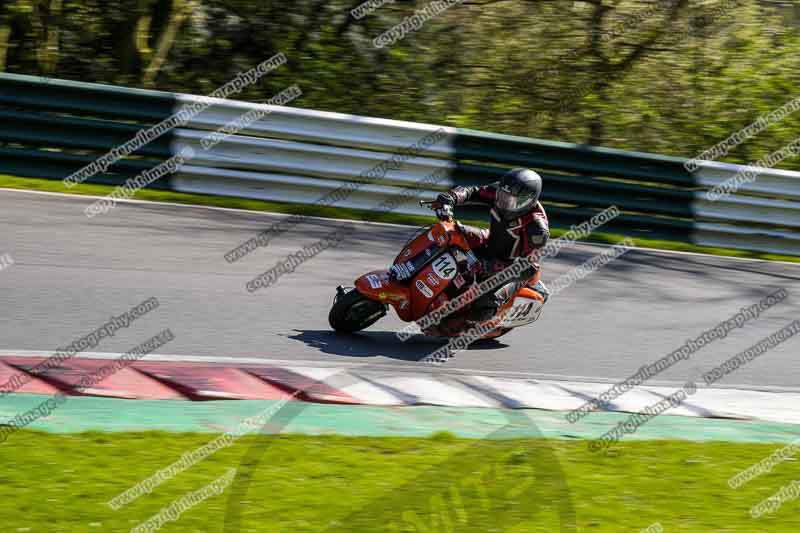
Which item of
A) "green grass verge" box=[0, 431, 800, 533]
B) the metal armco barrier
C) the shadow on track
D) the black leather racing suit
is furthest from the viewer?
the metal armco barrier

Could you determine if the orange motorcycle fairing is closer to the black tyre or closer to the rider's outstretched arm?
the black tyre

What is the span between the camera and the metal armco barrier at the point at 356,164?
1316 cm

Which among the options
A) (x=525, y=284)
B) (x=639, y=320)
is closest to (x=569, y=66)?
(x=639, y=320)

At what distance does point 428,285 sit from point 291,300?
1678 mm

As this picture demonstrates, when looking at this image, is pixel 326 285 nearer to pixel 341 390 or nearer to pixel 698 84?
pixel 341 390

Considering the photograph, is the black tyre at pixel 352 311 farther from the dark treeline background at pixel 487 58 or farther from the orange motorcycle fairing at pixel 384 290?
the dark treeline background at pixel 487 58

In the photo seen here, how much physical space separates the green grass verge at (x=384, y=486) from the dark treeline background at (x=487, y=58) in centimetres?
1110

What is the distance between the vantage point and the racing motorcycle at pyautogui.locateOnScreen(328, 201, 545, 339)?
348 inches

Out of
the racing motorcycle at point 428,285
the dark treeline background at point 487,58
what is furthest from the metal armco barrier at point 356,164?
the racing motorcycle at point 428,285

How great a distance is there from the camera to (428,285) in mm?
8820

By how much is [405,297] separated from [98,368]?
96.4 inches

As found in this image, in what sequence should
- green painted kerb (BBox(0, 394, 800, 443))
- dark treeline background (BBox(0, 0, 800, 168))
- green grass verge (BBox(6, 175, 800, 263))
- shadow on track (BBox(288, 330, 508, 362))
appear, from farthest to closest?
dark treeline background (BBox(0, 0, 800, 168)) < green grass verge (BBox(6, 175, 800, 263)) < shadow on track (BBox(288, 330, 508, 362)) < green painted kerb (BBox(0, 394, 800, 443))

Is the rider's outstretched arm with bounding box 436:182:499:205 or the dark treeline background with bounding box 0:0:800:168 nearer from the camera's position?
the rider's outstretched arm with bounding box 436:182:499:205

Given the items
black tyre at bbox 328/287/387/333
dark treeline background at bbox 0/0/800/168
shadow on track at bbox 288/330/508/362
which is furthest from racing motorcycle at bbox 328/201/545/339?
dark treeline background at bbox 0/0/800/168
